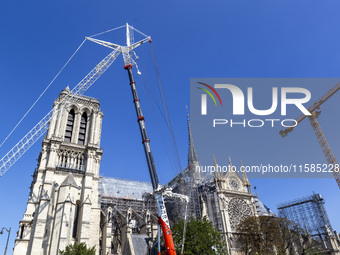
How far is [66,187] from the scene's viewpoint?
37812mm

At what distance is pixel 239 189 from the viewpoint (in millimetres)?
55281

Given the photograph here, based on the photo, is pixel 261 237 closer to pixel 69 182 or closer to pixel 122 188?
pixel 69 182

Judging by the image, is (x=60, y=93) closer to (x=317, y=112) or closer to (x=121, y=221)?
(x=121, y=221)

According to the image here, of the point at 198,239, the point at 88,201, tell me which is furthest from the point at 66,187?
the point at 198,239

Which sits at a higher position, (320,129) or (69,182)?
(320,129)

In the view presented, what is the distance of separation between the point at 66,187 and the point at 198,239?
1881cm

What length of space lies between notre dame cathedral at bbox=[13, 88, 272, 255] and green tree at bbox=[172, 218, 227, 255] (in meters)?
6.34

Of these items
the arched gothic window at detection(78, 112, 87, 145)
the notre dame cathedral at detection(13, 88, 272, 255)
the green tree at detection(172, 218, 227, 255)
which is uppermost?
the arched gothic window at detection(78, 112, 87, 145)

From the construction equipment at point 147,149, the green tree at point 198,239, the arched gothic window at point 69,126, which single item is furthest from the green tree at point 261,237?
the arched gothic window at point 69,126

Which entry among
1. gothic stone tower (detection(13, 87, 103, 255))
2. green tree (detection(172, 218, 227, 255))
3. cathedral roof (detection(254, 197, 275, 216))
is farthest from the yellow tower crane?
gothic stone tower (detection(13, 87, 103, 255))

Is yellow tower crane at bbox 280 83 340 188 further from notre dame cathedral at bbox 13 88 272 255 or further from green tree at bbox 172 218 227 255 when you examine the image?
green tree at bbox 172 218 227 255

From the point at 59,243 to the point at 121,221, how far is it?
11.1 meters

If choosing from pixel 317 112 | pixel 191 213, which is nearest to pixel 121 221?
pixel 191 213

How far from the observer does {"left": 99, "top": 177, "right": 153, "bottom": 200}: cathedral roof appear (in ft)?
182
